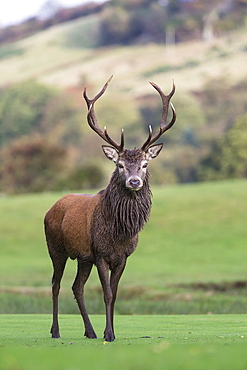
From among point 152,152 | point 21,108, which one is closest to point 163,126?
point 152,152

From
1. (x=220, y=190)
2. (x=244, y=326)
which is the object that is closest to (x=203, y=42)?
(x=220, y=190)

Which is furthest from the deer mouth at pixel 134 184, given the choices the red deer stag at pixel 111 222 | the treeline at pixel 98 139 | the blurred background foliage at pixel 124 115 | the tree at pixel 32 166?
the tree at pixel 32 166

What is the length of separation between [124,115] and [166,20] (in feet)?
154

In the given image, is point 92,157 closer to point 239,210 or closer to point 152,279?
point 239,210

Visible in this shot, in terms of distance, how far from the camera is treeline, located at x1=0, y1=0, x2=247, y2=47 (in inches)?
5748

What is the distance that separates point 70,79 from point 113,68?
9768 millimetres

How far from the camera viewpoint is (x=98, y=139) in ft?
307

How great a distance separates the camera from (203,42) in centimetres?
14488

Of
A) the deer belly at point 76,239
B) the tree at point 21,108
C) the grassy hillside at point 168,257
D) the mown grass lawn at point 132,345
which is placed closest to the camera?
the mown grass lawn at point 132,345

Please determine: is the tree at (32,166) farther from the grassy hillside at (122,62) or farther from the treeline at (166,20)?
the treeline at (166,20)

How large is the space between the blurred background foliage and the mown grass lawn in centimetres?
5099

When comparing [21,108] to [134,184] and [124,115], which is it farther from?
[134,184]

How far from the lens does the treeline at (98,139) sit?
69.8 m

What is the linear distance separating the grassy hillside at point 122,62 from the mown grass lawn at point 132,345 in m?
113
